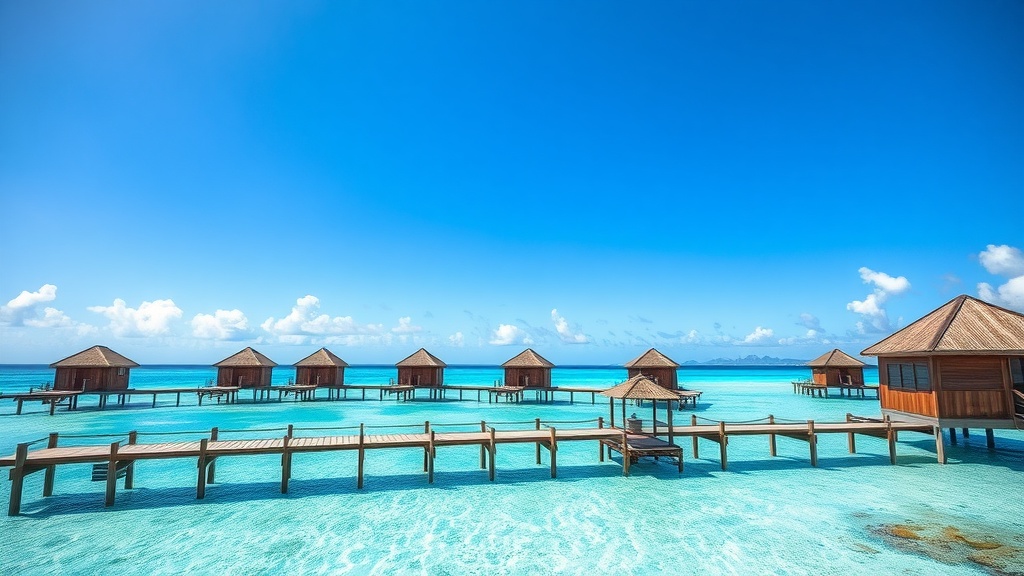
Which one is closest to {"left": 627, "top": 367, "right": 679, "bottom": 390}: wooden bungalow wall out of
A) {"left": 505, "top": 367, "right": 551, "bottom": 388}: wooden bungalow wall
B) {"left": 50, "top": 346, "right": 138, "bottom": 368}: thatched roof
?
{"left": 505, "top": 367, "right": 551, "bottom": 388}: wooden bungalow wall

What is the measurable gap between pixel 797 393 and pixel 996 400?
43.2 meters

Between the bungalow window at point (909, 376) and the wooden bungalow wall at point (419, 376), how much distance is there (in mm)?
34270

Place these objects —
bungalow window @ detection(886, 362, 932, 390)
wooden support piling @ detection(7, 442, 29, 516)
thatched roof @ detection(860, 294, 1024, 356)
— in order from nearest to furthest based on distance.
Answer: wooden support piling @ detection(7, 442, 29, 516)
thatched roof @ detection(860, 294, 1024, 356)
bungalow window @ detection(886, 362, 932, 390)

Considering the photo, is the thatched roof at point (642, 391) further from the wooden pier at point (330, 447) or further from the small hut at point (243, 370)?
the small hut at point (243, 370)

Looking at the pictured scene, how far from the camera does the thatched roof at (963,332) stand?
656 inches

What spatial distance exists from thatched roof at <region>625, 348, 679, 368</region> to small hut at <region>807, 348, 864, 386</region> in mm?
20630

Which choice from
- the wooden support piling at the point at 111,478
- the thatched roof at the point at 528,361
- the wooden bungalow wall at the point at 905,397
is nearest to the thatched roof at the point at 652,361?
the thatched roof at the point at 528,361

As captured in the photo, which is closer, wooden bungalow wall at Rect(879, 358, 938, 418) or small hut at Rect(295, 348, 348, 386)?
wooden bungalow wall at Rect(879, 358, 938, 418)

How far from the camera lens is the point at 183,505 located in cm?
1339

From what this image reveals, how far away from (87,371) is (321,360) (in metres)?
16.9

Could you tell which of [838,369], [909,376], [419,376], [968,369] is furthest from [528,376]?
[838,369]

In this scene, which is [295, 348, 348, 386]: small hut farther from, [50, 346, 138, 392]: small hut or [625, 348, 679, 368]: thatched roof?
[625, 348, 679, 368]: thatched roof

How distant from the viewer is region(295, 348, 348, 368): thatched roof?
44.2 m

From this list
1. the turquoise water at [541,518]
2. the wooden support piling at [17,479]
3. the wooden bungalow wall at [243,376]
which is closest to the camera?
the turquoise water at [541,518]
